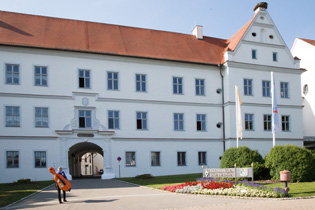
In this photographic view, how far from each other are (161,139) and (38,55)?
42.6ft

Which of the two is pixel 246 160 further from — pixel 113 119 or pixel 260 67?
pixel 260 67

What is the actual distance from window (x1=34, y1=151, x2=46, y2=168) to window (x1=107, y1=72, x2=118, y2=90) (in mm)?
7909

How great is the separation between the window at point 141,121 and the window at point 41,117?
7999mm

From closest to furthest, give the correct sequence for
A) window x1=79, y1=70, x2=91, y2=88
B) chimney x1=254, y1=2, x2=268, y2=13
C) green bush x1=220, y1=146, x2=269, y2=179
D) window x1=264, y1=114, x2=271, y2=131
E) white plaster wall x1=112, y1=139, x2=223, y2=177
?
green bush x1=220, y1=146, x2=269, y2=179, window x1=79, y1=70, x2=91, y2=88, white plaster wall x1=112, y1=139, x2=223, y2=177, window x1=264, y1=114, x2=271, y2=131, chimney x1=254, y1=2, x2=268, y2=13

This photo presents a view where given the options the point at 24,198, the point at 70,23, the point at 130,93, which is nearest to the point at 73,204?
the point at 24,198

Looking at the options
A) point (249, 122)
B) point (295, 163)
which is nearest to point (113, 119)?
point (249, 122)

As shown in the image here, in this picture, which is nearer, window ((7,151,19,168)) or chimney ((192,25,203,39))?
window ((7,151,19,168))

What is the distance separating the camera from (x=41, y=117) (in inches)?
1161

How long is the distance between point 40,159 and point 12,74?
23.8 ft

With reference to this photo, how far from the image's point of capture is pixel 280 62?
3738 cm

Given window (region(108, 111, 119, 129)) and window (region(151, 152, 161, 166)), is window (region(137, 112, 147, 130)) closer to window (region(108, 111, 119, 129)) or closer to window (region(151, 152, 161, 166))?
window (region(108, 111, 119, 129))

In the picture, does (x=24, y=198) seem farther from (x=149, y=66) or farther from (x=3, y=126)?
(x=149, y=66)

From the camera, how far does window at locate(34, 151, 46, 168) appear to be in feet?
94.8

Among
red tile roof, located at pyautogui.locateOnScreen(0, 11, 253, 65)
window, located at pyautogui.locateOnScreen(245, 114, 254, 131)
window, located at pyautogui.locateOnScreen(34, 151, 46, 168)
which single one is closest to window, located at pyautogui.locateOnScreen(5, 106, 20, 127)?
window, located at pyautogui.locateOnScreen(34, 151, 46, 168)
